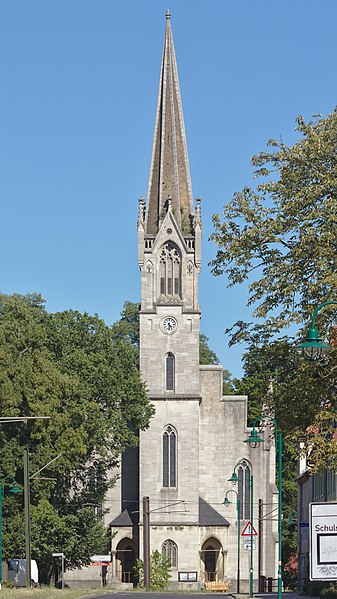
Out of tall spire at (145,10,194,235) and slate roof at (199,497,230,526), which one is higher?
tall spire at (145,10,194,235)

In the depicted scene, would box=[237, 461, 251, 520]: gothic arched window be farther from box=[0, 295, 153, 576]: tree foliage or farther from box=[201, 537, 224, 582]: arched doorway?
box=[0, 295, 153, 576]: tree foliage

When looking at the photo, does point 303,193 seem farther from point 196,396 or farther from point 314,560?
point 196,396

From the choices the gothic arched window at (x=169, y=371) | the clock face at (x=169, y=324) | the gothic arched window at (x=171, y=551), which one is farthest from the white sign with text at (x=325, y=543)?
the clock face at (x=169, y=324)

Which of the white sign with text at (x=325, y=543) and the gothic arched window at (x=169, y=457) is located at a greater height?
the gothic arched window at (x=169, y=457)

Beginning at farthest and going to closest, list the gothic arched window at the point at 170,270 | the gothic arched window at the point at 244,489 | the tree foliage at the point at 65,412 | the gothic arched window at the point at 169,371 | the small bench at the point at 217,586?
the gothic arched window at the point at 244,489, the gothic arched window at the point at 170,270, the gothic arched window at the point at 169,371, the small bench at the point at 217,586, the tree foliage at the point at 65,412

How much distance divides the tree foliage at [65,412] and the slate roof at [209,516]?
818cm

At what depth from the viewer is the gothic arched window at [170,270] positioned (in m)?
76.6

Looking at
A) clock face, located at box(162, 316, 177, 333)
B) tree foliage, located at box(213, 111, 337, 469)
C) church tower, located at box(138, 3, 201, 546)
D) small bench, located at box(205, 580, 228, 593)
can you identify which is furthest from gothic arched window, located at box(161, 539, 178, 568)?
tree foliage, located at box(213, 111, 337, 469)

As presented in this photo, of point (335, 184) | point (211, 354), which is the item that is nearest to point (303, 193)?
point (335, 184)

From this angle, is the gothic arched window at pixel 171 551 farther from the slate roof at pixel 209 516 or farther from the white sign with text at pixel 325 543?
the white sign with text at pixel 325 543

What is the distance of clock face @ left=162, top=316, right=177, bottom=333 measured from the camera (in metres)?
76.4

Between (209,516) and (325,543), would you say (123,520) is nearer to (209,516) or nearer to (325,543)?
(209,516)

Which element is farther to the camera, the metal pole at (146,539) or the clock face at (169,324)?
the clock face at (169,324)

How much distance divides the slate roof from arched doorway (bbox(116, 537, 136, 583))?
4.49 meters
